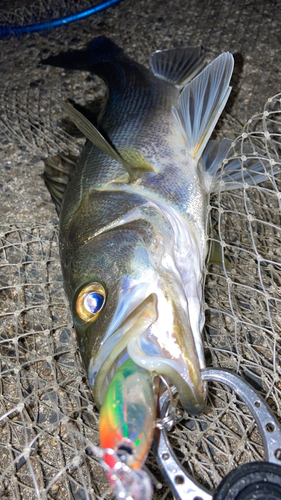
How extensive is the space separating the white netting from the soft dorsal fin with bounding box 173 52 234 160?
0.23 meters

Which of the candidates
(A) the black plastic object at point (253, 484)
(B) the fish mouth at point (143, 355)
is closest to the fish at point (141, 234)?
(B) the fish mouth at point (143, 355)

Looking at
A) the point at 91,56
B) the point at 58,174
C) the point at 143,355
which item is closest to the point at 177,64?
the point at 91,56

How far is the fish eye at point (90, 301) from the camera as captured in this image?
1709 millimetres

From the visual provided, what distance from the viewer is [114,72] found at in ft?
9.58

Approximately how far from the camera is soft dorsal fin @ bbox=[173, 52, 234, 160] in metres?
2.34

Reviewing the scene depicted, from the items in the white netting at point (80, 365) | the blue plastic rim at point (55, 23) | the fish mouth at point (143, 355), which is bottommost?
the white netting at point (80, 365)

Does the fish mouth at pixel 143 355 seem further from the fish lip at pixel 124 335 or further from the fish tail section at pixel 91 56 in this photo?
the fish tail section at pixel 91 56

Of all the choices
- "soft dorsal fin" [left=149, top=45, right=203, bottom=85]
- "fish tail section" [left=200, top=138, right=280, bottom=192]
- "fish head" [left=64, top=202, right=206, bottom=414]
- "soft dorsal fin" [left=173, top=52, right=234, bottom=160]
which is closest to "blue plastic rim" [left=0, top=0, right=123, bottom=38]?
"soft dorsal fin" [left=149, top=45, right=203, bottom=85]

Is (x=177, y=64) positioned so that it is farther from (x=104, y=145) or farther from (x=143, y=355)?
(x=143, y=355)

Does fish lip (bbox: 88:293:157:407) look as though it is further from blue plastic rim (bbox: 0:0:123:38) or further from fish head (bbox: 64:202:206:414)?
blue plastic rim (bbox: 0:0:123:38)

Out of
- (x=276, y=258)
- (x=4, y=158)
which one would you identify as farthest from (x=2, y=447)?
(x=4, y=158)

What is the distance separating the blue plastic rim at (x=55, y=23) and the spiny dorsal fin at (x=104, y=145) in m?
2.11

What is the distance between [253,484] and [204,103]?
6.47 ft

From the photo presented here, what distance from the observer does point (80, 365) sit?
2219mm
